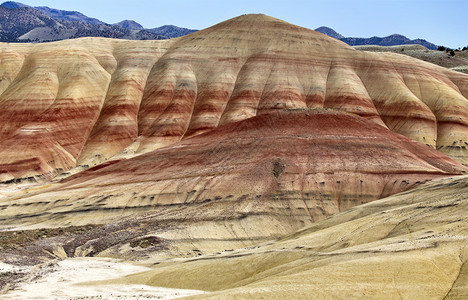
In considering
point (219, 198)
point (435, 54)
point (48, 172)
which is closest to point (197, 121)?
point (48, 172)

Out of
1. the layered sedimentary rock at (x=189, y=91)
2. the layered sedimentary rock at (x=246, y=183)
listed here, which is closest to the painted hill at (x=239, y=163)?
the layered sedimentary rock at (x=246, y=183)

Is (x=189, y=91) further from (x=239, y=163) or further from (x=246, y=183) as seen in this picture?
(x=246, y=183)

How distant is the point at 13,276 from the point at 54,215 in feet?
68.8

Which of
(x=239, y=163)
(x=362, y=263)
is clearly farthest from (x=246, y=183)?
(x=362, y=263)

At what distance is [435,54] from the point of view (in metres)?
164

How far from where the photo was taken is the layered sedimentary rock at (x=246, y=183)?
5153 cm

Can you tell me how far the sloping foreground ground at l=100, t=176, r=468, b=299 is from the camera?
Answer: 20797 millimetres

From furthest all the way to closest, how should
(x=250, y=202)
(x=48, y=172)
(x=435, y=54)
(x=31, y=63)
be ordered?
(x=435, y=54)
(x=31, y=63)
(x=48, y=172)
(x=250, y=202)

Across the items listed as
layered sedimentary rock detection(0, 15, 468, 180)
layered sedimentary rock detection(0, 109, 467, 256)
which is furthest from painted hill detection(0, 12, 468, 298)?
layered sedimentary rock detection(0, 15, 468, 180)

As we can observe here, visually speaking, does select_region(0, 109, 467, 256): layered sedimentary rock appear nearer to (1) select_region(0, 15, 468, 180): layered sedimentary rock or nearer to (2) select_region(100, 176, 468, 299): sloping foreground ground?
(2) select_region(100, 176, 468, 299): sloping foreground ground

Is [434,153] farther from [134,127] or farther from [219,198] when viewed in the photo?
[134,127]

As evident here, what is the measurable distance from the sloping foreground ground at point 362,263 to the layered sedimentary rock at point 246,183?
995 cm

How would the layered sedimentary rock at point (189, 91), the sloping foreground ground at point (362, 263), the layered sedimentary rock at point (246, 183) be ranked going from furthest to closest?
the layered sedimentary rock at point (189, 91), the layered sedimentary rock at point (246, 183), the sloping foreground ground at point (362, 263)

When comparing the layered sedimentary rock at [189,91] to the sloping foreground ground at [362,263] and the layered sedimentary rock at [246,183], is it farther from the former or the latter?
the sloping foreground ground at [362,263]
